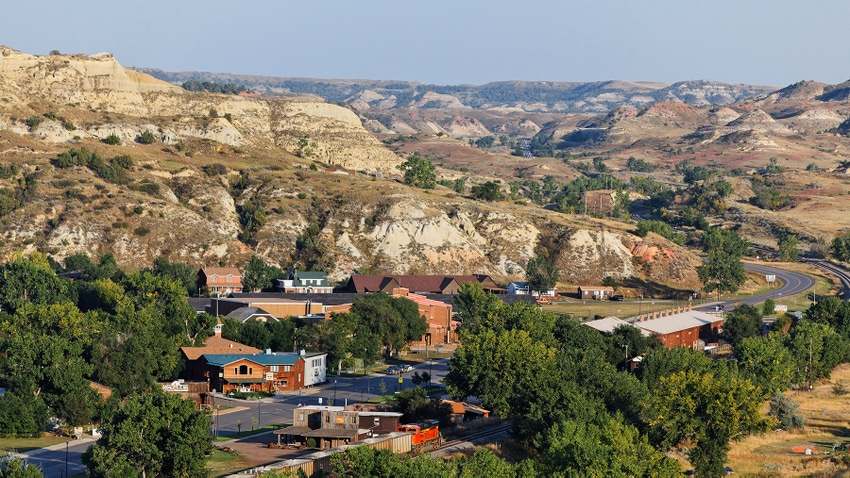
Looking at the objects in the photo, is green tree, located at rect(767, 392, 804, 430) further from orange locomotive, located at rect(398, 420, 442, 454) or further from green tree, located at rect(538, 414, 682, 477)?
orange locomotive, located at rect(398, 420, 442, 454)

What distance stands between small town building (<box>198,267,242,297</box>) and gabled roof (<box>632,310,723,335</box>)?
2375 inches

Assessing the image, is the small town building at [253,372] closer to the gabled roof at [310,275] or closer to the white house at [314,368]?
the white house at [314,368]

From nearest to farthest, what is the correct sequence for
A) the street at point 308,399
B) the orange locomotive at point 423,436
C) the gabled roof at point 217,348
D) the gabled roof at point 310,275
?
the orange locomotive at point 423,436, the street at point 308,399, the gabled roof at point 217,348, the gabled roof at point 310,275

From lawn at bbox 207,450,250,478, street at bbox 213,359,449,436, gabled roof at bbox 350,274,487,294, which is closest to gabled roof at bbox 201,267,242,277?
gabled roof at bbox 350,274,487,294

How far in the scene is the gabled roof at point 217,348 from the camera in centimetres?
11344

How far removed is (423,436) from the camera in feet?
273

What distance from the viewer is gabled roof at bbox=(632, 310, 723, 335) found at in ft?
456

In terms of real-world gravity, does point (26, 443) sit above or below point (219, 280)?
above

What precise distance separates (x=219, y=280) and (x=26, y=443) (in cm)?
8687

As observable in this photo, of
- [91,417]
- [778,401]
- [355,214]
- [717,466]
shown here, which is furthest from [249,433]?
[355,214]

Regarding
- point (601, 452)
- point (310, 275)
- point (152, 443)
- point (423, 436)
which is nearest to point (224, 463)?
point (152, 443)

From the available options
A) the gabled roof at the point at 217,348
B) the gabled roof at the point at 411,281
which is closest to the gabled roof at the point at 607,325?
the gabled roof at the point at 411,281

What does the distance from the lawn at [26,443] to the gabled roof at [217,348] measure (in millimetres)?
27162

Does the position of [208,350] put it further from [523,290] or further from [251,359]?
[523,290]
